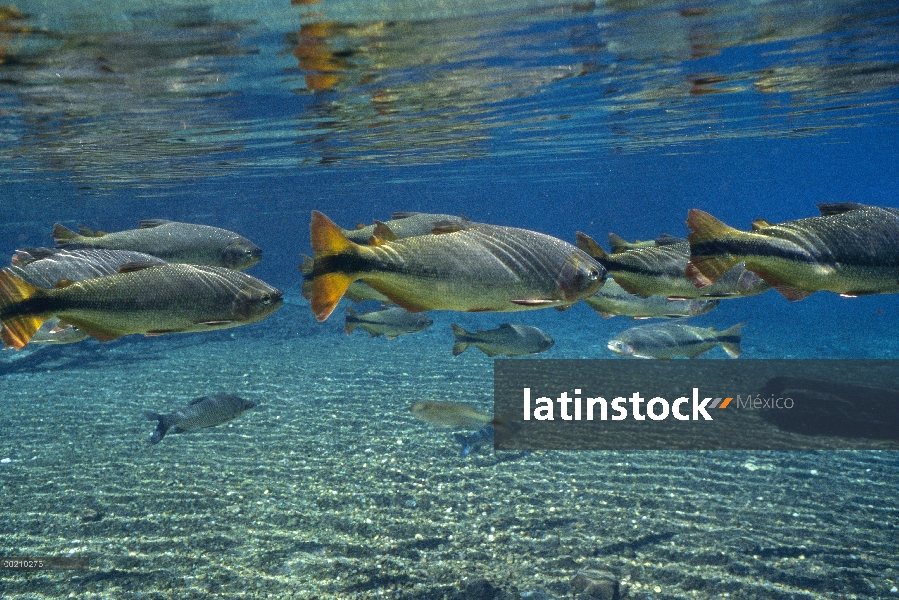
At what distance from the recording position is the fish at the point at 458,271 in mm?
2984

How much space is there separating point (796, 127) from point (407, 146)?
18279mm

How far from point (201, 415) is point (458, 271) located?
5861 millimetres

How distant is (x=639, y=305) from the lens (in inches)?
181

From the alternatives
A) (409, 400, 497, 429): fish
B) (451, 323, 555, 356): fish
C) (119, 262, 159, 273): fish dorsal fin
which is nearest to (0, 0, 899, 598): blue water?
(409, 400, 497, 429): fish

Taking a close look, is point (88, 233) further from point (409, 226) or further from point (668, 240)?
point (668, 240)

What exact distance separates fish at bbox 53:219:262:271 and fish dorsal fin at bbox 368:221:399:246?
2.60 m

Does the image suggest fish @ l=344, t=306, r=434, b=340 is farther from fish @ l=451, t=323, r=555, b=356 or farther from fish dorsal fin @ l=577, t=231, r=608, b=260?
fish dorsal fin @ l=577, t=231, r=608, b=260

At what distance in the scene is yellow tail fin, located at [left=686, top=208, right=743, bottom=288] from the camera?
10.2 feet

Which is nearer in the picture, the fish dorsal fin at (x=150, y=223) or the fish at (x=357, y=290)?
the fish at (x=357, y=290)

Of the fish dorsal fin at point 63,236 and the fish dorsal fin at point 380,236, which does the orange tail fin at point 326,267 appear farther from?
the fish dorsal fin at point 63,236

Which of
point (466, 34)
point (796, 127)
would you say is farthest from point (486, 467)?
point (796, 127)
